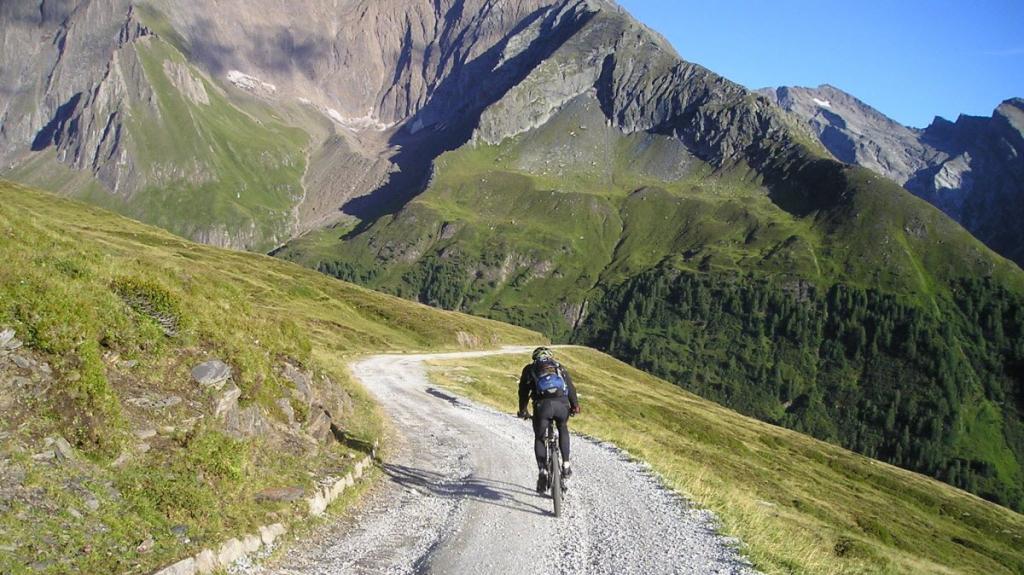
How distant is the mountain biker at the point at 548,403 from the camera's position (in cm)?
1556

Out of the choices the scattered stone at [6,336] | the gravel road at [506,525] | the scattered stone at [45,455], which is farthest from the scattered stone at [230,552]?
the scattered stone at [6,336]

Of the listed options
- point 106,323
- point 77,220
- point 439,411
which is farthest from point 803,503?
point 77,220

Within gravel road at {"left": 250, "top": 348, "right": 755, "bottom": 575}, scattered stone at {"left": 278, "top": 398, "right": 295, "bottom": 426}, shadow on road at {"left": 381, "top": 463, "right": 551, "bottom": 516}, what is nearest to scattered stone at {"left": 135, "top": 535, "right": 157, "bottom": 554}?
gravel road at {"left": 250, "top": 348, "right": 755, "bottom": 575}

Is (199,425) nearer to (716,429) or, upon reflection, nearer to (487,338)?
(716,429)

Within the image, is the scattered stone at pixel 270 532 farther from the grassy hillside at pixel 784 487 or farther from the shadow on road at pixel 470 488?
the grassy hillside at pixel 784 487

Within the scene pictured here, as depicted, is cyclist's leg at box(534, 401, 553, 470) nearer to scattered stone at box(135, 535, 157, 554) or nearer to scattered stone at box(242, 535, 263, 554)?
scattered stone at box(242, 535, 263, 554)

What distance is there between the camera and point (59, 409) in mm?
11008


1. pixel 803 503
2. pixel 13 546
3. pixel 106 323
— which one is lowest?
pixel 803 503

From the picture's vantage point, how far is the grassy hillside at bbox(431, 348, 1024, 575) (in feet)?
65.0

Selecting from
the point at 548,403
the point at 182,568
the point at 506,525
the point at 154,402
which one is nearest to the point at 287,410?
the point at 154,402

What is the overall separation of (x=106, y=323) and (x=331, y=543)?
7285mm

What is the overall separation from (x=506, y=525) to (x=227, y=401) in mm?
7487

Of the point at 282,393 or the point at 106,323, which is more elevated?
the point at 106,323

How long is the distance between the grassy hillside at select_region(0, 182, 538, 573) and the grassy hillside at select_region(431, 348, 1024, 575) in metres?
9.25
